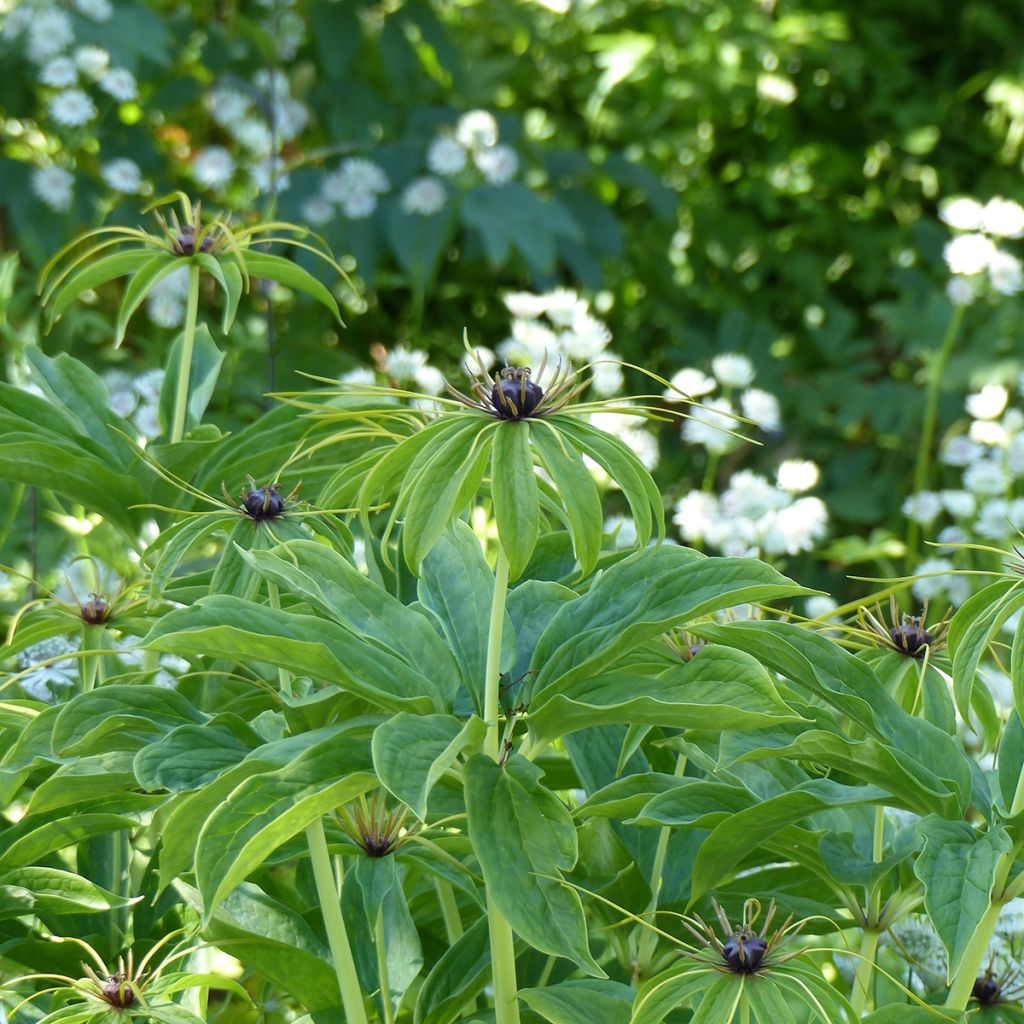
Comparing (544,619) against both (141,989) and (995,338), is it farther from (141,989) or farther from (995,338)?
(995,338)

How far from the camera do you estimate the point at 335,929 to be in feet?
2.05

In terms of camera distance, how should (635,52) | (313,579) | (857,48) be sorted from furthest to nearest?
(857,48) → (635,52) → (313,579)

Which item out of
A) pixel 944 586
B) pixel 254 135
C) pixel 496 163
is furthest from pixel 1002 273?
pixel 254 135

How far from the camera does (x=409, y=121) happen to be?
92.7 inches

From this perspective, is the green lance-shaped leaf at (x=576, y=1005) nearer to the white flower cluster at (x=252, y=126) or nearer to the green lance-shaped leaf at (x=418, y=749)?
the green lance-shaped leaf at (x=418, y=749)

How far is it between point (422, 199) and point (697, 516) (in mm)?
886

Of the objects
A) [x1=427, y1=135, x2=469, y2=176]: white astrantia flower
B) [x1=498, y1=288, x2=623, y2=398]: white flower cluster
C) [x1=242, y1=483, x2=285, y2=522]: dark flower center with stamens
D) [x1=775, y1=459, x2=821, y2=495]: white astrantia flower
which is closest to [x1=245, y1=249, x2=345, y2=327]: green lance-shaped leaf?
[x1=242, y1=483, x2=285, y2=522]: dark flower center with stamens

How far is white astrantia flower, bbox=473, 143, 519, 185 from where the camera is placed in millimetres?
2195

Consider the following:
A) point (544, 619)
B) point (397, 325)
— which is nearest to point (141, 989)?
point (544, 619)

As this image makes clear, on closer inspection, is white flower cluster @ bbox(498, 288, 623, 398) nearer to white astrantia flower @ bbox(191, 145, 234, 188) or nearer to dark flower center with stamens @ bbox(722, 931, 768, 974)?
white astrantia flower @ bbox(191, 145, 234, 188)

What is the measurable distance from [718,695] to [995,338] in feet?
6.51

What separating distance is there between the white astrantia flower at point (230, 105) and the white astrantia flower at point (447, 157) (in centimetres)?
31

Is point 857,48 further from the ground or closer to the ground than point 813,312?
further from the ground

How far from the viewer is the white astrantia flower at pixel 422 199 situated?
2156 millimetres
